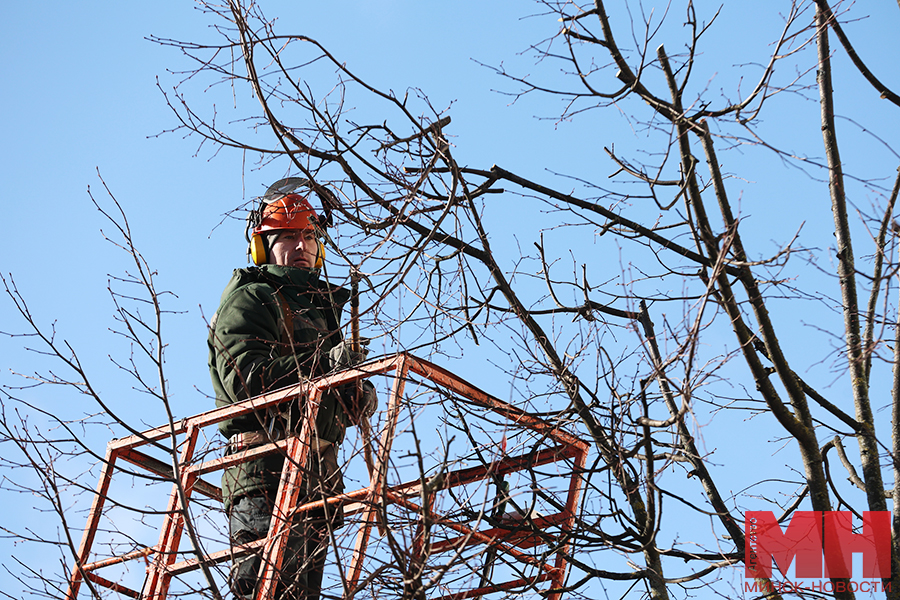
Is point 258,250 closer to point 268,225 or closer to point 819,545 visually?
point 268,225

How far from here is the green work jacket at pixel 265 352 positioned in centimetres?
531

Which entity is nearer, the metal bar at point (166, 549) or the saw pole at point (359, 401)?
the saw pole at point (359, 401)

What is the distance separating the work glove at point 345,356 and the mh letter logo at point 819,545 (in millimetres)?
2340

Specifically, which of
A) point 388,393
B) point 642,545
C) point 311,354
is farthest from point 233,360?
point 642,545

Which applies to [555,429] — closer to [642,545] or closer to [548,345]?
[548,345]

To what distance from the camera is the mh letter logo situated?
5.06m

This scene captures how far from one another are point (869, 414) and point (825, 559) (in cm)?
83

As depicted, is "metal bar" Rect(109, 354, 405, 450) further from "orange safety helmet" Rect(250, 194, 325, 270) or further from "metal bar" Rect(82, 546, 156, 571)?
"orange safety helmet" Rect(250, 194, 325, 270)

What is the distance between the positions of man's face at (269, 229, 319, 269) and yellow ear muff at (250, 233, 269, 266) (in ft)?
0.16

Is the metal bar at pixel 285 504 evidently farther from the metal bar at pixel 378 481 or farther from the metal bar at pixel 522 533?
the metal bar at pixel 522 533

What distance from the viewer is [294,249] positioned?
6.56 meters

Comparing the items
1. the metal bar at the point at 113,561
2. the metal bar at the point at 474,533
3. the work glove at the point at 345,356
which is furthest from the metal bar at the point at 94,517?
the metal bar at the point at 474,533

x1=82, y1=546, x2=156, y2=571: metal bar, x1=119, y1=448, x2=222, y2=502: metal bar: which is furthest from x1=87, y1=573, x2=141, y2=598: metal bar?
x1=119, y1=448, x2=222, y2=502: metal bar

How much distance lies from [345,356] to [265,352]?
2.04 ft
